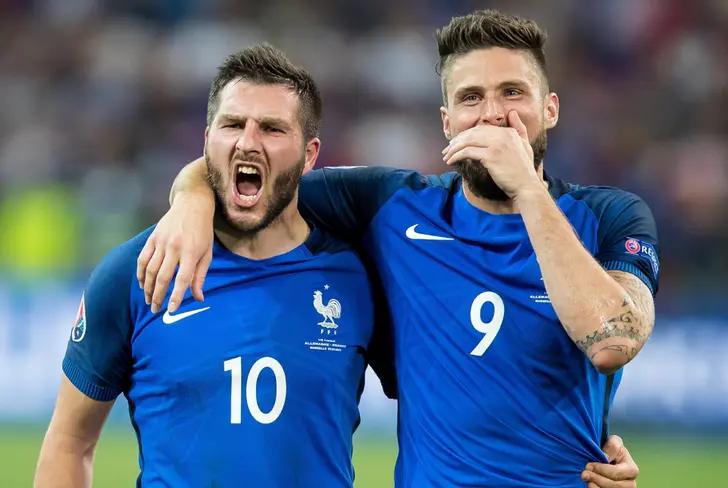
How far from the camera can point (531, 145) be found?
426 cm

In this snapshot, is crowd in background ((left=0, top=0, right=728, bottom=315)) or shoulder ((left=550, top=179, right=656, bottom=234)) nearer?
shoulder ((left=550, top=179, right=656, bottom=234))

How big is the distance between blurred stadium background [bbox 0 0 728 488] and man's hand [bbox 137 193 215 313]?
6621 millimetres

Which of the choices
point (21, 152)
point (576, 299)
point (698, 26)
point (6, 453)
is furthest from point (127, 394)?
point (698, 26)

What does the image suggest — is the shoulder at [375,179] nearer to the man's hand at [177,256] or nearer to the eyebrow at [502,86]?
the eyebrow at [502,86]

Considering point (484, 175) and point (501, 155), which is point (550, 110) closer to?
point (484, 175)

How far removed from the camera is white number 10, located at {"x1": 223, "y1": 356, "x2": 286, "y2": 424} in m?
4.06

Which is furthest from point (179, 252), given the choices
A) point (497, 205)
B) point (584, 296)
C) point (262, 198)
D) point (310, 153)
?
point (584, 296)

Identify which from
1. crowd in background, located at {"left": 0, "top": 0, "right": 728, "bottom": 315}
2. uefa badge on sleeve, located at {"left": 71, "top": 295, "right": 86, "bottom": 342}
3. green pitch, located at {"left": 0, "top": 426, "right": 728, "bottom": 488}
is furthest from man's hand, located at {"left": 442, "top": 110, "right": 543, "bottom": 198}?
crowd in background, located at {"left": 0, "top": 0, "right": 728, "bottom": 315}

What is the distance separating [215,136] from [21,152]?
10.5 meters

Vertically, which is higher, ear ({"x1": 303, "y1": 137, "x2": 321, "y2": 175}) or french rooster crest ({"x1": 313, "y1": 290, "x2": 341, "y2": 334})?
ear ({"x1": 303, "y1": 137, "x2": 321, "y2": 175})

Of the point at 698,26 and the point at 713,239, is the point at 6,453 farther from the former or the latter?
the point at 698,26

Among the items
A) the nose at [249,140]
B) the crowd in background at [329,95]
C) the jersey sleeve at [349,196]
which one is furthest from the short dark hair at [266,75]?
the crowd in background at [329,95]

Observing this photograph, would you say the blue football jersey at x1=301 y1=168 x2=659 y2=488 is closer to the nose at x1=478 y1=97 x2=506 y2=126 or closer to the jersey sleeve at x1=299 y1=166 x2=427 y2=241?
the jersey sleeve at x1=299 y1=166 x2=427 y2=241

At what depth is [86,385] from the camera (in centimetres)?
420
